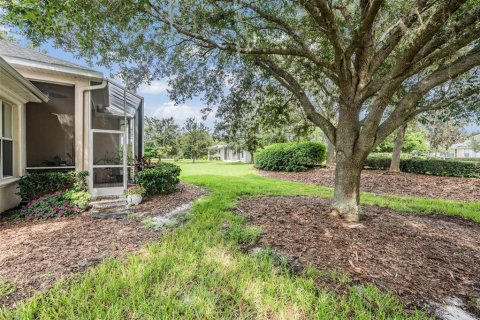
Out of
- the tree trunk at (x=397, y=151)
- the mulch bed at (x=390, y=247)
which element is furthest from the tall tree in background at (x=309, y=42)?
the tree trunk at (x=397, y=151)

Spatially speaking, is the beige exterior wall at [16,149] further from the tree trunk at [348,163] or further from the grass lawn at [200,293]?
the tree trunk at [348,163]

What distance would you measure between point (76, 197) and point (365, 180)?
11.7 metres

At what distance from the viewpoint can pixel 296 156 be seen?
15508 mm

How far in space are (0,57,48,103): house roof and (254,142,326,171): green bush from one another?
1301cm

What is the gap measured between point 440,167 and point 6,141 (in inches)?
653

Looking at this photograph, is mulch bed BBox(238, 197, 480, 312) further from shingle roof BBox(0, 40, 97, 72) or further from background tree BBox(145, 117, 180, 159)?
background tree BBox(145, 117, 180, 159)

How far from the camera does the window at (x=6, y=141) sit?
550 cm

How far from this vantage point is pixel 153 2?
4.46 meters

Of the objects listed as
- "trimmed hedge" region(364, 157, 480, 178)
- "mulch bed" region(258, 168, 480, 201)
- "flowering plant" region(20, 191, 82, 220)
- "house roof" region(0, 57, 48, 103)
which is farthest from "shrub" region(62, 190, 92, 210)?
"trimmed hedge" region(364, 157, 480, 178)

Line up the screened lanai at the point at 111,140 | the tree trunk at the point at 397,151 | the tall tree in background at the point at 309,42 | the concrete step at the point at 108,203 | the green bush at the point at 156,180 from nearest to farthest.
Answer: the tall tree in background at the point at 309,42 < the concrete step at the point at 108,203 < the screened lanai at the point at 111,140 < the green bush at the point at 156,180 < the tree trunk at the point at 397,151

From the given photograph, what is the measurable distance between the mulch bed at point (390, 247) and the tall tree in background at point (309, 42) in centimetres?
75

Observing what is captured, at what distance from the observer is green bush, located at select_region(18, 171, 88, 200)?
579cm

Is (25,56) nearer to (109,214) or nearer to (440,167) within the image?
(109,214)

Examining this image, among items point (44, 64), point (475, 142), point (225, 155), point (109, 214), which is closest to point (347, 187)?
point (109, 214)
